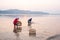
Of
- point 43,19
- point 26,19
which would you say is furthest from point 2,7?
point 43,19

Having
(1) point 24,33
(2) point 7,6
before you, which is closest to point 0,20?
(2) point 7,6

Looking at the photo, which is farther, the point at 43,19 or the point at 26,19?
the point at 43,19

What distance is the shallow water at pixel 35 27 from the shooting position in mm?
3234

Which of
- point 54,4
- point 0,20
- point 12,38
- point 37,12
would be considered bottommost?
point 12,38

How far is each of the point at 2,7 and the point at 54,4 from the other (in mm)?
1480

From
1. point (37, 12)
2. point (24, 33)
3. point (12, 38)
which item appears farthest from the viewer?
point (37, 12)

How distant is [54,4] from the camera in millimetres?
3670

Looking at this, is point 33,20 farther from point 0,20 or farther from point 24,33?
point 0,20

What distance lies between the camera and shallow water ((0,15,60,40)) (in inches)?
127

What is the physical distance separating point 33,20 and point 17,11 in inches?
22.4

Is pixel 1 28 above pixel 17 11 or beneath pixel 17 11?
beneath

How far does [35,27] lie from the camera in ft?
12.0

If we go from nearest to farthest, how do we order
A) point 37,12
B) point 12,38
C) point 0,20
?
point 12,38
point 37,12
point 0,20

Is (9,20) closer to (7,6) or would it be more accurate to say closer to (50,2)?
(7,6)
